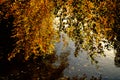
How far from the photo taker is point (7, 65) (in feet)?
37.7

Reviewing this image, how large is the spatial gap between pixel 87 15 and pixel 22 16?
0.85 metres

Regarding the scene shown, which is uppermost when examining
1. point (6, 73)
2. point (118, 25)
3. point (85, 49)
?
point (118, 25)

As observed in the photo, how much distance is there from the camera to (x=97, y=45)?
14.7 ft

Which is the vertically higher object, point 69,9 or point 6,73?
point 69,9

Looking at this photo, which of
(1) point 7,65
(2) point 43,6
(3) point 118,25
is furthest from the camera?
(1) point 7,65

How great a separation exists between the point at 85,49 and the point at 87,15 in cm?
65

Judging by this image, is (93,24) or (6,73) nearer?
(93,24)

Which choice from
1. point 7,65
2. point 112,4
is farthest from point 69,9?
point 7,65

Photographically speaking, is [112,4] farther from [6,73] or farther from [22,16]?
[6,73]

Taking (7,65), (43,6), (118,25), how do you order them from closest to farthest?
(43,6) → (118,25) → (7,65)

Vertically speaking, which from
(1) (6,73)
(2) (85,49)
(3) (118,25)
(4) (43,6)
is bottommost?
(1) (6,73)

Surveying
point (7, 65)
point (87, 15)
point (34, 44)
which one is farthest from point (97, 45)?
point (7, 65)

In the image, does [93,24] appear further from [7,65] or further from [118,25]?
[7,65]

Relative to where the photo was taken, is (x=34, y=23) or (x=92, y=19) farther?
(x=92, y=19)
